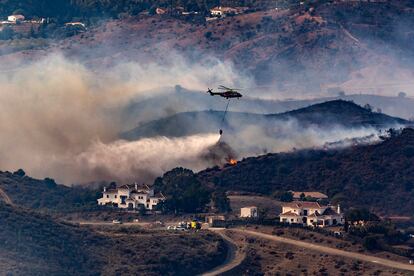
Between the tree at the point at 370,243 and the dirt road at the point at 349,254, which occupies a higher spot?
the tree at the point at 370,243

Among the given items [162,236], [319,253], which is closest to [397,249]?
[319,253]

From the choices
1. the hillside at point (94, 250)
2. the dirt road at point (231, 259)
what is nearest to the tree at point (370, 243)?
the dirt road at point (231, 259)

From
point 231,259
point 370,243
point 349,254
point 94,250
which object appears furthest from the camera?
point 370,243

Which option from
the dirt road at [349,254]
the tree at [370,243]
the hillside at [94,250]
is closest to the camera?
the hillside at [94,250]

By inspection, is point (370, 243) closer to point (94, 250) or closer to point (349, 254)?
point (349, 254)

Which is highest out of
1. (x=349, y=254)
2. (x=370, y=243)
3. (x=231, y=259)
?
(x=370, y=243)

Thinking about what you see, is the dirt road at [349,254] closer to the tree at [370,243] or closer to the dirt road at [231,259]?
the tree at [370,243]

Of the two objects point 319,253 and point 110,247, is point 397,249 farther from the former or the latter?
point 110,247

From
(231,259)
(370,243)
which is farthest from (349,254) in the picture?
(231,259)
